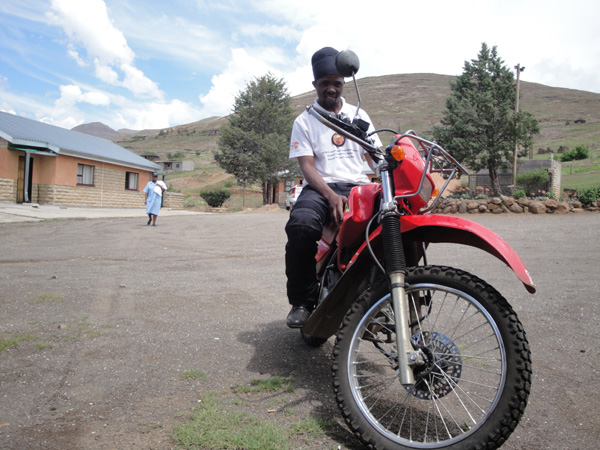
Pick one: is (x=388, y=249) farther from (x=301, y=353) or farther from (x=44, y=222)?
(x=44, y=222)

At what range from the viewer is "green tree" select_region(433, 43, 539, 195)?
3212 centimetres

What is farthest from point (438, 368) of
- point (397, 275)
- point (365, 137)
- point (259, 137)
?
point (259, 137)

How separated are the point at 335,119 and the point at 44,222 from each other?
16.5m

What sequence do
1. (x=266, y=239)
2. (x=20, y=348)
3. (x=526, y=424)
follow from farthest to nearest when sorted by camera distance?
(x=266, y=239) → (x=20, y=348) → (x=526, y=424)

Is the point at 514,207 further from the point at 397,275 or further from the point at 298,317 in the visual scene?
the point at 397,275

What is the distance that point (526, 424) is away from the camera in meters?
2.42

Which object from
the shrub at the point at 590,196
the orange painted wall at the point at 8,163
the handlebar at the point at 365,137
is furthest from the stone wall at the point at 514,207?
the orange painted wall at the point at 8,163

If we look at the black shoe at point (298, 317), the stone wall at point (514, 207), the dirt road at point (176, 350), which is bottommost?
the dirt road at point (176, 350)

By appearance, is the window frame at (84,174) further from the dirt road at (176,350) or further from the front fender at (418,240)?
the front fender at (418,240)

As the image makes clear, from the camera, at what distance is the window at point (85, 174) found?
93.7 ft

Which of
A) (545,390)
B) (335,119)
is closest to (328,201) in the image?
(335,119)

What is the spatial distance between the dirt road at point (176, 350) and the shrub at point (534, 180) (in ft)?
71.3

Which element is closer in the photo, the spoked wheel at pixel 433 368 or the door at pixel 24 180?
the spoked wheel at pixel 433 368

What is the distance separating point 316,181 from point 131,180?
32879 millimetres
